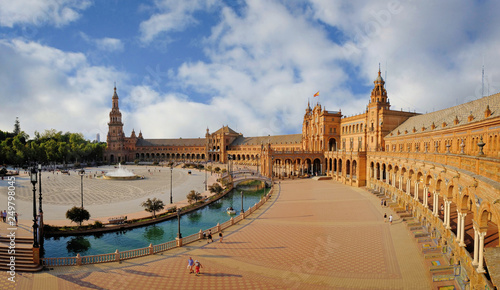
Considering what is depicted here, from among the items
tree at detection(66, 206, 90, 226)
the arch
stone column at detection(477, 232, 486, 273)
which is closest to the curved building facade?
stone column at detection(477, 232, 486, 273)

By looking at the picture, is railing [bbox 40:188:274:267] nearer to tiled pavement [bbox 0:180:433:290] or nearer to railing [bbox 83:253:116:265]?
railing [bbox 83:253:116:265]

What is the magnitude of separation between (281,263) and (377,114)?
4564cm

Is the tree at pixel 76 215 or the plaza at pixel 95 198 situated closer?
the tree at pixel 76 215

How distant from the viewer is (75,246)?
80.6 ft

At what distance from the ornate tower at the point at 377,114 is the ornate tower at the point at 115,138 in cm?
10881

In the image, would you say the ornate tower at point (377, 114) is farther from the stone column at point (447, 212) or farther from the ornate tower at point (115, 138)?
the ornate tower at point (115, 138)

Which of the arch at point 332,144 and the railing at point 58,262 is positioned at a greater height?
the arch at point 332,144

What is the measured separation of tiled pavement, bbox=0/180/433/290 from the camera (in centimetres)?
1534

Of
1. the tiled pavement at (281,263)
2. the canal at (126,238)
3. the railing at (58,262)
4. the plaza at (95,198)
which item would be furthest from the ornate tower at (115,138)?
the railing at (58,262)

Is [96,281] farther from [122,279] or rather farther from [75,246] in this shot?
[75,246]

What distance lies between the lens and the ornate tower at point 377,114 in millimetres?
54156

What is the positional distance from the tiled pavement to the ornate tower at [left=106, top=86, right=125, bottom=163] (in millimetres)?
116408

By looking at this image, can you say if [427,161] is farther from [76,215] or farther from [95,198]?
[95,198]

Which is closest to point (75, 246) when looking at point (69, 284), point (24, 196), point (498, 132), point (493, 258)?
point (69, 284)
